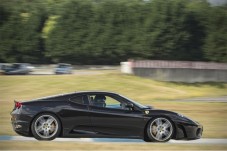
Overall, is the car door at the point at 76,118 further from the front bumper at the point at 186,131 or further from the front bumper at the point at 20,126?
the front bumper at the point at 186,131

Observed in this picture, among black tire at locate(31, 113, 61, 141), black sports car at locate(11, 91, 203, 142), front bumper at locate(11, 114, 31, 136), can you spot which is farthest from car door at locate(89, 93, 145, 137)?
front bumper at locate(11, 114, 31, 136)

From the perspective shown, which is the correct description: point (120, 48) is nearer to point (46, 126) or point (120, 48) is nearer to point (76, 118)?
point (76, 118)

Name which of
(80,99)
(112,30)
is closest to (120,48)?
(112,30)

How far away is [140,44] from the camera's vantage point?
27.8 ft

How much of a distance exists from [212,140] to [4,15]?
4.51 metres

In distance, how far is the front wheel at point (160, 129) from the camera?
7212mm

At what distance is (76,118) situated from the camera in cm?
707

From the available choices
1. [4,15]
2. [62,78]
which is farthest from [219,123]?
[4,15]

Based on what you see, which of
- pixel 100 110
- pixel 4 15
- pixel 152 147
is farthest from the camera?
pixel 4 15

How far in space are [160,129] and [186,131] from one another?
481 millimetres

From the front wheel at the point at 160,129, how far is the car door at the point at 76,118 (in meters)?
1.09

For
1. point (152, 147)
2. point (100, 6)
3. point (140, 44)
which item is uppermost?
point (100, 6)

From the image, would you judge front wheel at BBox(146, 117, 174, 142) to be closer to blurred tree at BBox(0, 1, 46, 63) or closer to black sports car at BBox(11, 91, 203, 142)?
black sports car at BBox(11, 91, 203, 142)

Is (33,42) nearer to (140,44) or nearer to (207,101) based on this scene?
(140,44)
